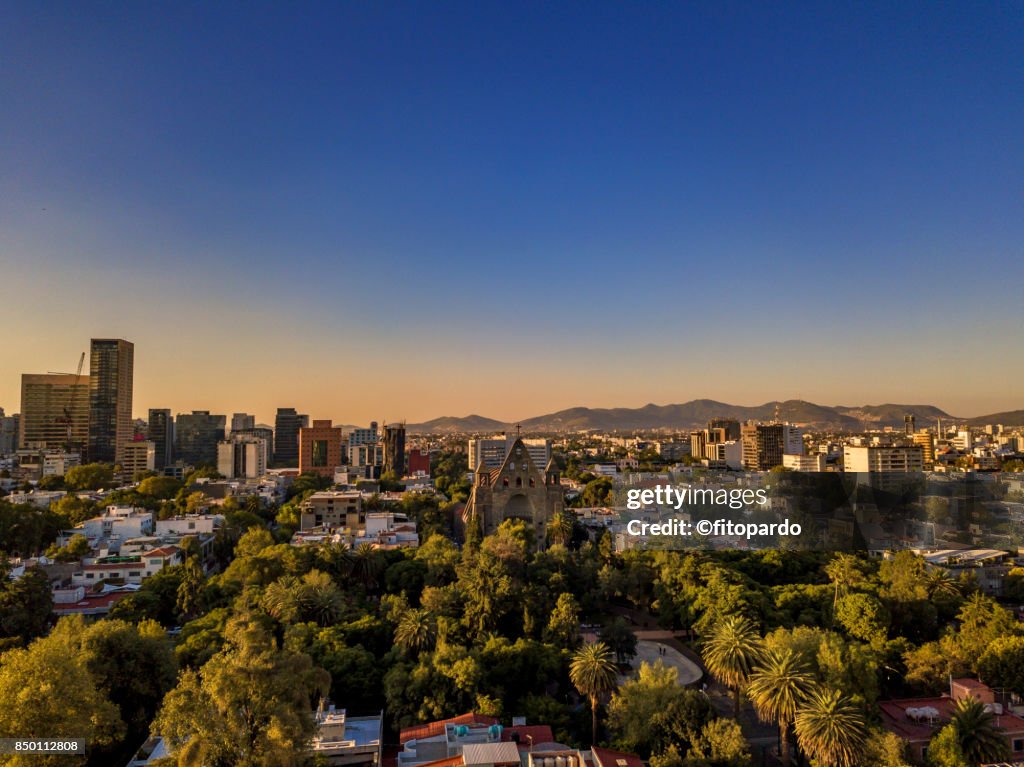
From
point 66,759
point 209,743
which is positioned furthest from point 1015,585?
point 66,759

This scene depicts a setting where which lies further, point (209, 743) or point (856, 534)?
point (856, 534)

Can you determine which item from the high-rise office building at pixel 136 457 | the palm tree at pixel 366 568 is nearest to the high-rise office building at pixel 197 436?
the high-rise office building at pixel 136 457

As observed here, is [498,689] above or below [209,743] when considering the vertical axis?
below

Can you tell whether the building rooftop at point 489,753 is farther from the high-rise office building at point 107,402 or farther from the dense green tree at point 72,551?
the high-rise office building at point 107,402

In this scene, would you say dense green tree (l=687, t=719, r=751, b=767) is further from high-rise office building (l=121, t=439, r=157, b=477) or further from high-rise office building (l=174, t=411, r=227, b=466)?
high-rise office building (l=174, t=411, r=227, b=466)

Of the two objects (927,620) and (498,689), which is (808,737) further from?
(927,620)
